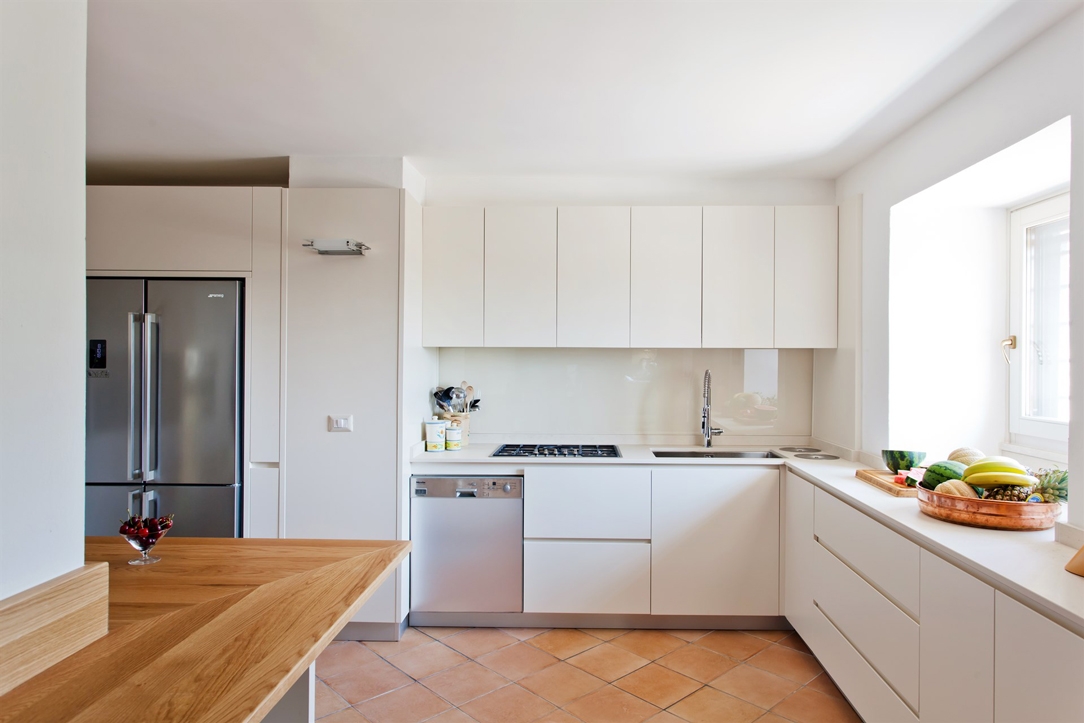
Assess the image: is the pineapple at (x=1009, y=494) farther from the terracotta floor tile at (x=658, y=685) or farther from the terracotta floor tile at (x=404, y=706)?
the terracotta floor tile at (x=404, y=706)

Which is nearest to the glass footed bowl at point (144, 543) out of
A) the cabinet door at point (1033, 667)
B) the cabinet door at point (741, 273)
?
the cabinet door at point (1033, 667)

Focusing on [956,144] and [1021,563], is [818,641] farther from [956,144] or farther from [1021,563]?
[956,144]

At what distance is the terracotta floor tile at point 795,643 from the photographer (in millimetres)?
2887

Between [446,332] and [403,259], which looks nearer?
[403,259]

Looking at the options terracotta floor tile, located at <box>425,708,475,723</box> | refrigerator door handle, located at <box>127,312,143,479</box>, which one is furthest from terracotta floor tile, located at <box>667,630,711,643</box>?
refrigerator door handle, located at <box>127,312,143,479</box>

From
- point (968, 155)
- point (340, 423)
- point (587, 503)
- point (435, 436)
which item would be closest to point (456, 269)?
point (435, 436)

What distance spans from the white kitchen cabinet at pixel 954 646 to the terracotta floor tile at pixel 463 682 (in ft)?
5.28

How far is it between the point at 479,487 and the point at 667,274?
5.04ft

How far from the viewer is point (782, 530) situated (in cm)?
305

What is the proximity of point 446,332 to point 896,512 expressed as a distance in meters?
2.27

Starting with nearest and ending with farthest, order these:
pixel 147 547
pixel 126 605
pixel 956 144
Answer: pixel 126 605 → pixel 147 547 → pixel 956 144

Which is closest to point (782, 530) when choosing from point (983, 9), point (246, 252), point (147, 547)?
point (983, 9)

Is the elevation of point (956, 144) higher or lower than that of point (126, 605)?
higher

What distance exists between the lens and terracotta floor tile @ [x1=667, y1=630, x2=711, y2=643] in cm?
300
